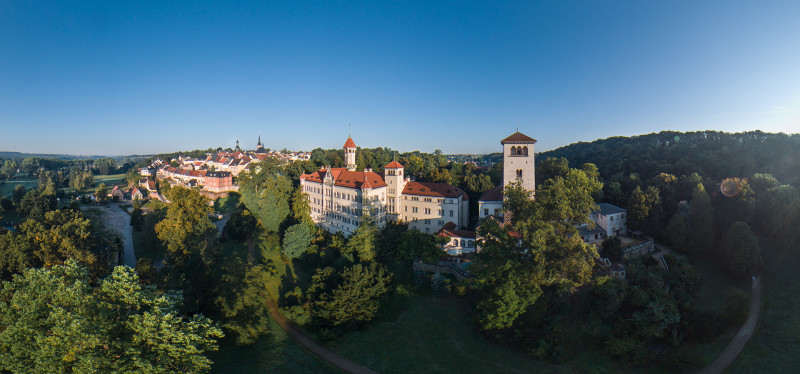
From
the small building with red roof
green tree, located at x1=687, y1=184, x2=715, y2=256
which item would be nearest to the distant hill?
green tree, located at x1=687, y1=184, x2=715, y2=256

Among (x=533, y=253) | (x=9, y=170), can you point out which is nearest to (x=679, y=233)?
(x=533, y=253)

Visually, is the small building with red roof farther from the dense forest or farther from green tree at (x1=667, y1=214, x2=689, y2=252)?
green tree at (x1=667, y1=214, x2=689, y2=252)

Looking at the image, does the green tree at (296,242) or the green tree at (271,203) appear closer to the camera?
the green tree at (296,242)

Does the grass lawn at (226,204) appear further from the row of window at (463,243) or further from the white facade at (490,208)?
the white facade at (490,208)

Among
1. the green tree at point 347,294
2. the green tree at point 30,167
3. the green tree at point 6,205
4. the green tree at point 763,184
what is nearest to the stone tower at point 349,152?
the green tree at point 347,294

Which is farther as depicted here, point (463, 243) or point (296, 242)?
point (296, 242)

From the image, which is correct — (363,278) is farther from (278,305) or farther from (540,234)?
(540,234)

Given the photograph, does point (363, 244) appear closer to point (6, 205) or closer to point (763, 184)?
point (763, 184)
